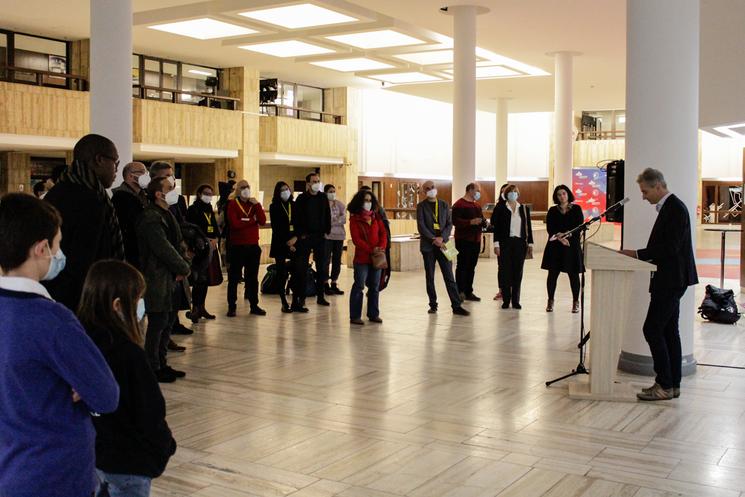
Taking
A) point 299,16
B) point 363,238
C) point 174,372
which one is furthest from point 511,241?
point 299,16

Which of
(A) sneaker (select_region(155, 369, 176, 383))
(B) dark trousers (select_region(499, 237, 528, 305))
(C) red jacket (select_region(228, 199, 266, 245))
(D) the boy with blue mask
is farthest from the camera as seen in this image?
(B) dark trousers (select_region(499, 237, 528, 305))

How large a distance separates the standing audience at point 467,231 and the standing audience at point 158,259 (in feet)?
18.2

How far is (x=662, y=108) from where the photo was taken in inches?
263

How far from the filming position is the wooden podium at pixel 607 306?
5.95 meters

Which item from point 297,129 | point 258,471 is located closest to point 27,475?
point 258,471

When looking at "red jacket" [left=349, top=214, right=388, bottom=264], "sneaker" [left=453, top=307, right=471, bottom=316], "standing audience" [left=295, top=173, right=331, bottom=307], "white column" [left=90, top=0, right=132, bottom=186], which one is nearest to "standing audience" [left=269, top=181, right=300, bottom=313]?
"standing audience" [left=295, top=173, right=331, bottom=307]

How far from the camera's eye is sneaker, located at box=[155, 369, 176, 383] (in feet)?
21.7

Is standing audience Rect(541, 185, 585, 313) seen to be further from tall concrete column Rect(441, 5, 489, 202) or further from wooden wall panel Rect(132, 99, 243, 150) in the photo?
wooden wall panel Rect(132, 99, 243, 150)

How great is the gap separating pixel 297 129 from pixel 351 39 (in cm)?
735

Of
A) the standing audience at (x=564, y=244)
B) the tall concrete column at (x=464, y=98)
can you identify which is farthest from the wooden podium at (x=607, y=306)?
the tall concrete column at (x=464, y=98)

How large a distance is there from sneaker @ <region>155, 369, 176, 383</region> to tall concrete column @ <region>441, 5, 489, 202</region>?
9.82 metres

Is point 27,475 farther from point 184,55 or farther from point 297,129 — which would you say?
point 297,129

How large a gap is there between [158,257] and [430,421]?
2320 millimetres

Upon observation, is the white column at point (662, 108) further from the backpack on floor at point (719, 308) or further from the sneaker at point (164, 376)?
the sneaker at point (164, 376)
